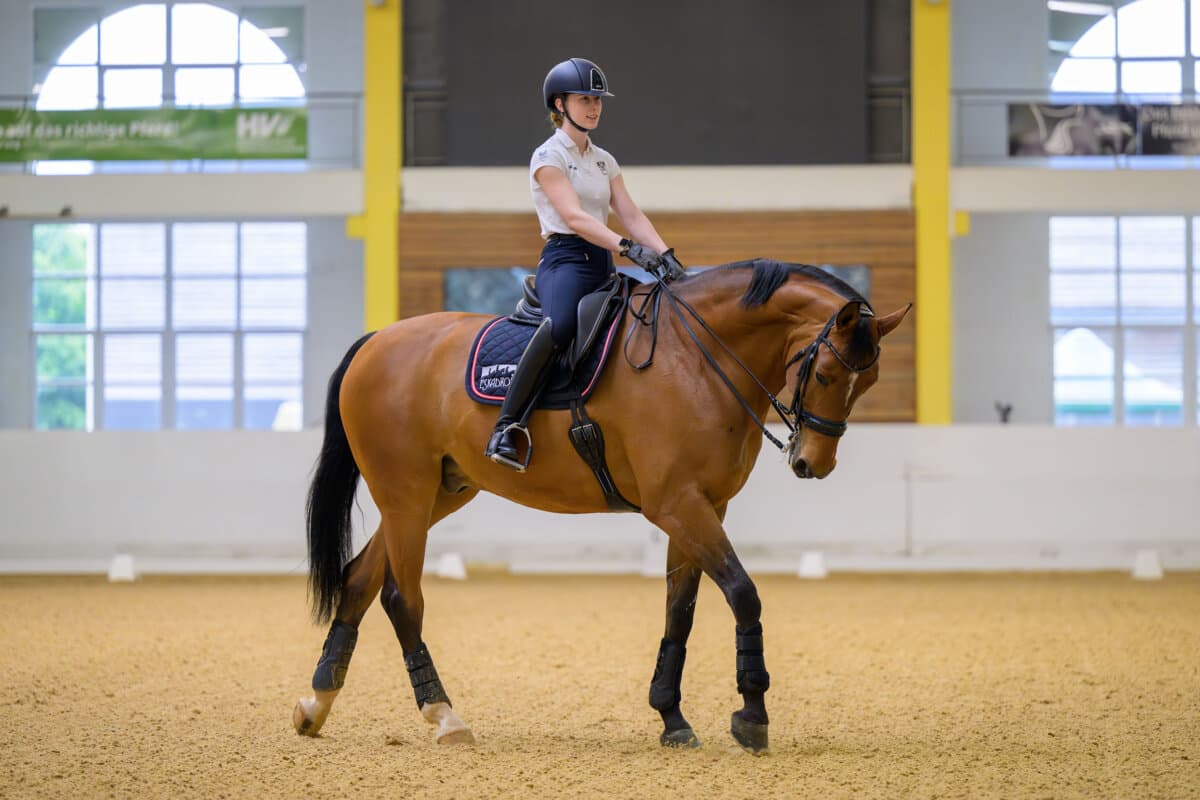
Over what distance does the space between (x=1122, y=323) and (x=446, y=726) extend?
50.2 ft

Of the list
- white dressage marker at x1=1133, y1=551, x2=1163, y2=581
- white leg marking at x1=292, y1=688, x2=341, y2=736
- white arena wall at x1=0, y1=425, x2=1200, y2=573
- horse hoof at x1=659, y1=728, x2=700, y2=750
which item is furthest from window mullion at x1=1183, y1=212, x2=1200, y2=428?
white leg marking at x1=292, y1=688, x2=341, y2=736

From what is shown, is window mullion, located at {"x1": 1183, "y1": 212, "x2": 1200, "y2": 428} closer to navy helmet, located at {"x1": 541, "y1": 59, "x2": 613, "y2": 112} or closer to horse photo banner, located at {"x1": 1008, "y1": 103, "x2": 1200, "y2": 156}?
horse photo banner, located at {"x1": 1008, "y1": 103, "x2": 1200, "y2": 156}

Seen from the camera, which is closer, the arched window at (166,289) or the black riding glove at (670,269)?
the black riding glove at (670,269)

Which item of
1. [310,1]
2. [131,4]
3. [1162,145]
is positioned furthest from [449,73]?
[1162,145]

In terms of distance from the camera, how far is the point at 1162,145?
1556 centimetres

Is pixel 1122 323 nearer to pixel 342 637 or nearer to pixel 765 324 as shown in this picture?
pixel 765 324

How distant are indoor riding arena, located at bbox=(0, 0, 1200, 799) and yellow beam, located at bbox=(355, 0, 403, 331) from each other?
5 centimetres

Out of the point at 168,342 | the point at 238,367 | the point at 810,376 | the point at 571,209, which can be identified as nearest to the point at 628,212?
the point at 571,209

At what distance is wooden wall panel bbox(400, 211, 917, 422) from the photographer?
15.4 metres

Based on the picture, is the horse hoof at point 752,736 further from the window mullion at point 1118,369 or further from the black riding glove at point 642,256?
the window mullion at point 1118,369

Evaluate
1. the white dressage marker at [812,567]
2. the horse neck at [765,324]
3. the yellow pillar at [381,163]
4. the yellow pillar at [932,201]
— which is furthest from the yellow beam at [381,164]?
the horse neck at [765,324]

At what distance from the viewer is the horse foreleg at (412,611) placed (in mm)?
4992

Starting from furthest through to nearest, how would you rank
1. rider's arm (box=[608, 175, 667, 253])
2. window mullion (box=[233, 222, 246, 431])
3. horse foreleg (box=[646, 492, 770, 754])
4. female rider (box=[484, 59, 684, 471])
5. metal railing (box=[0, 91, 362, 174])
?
1. window mullion (box=[233, 222, 246, 431])
2. metal railing (box=[0, 91, 362, 174])
3. rider's arm (box=[608, 175, 667, 253])
4. female rider (box=[484, 59, 684, 471])
5. horse foreleg (box=[646, 492, 770, 754])

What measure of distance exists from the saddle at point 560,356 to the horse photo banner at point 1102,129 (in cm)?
1210
